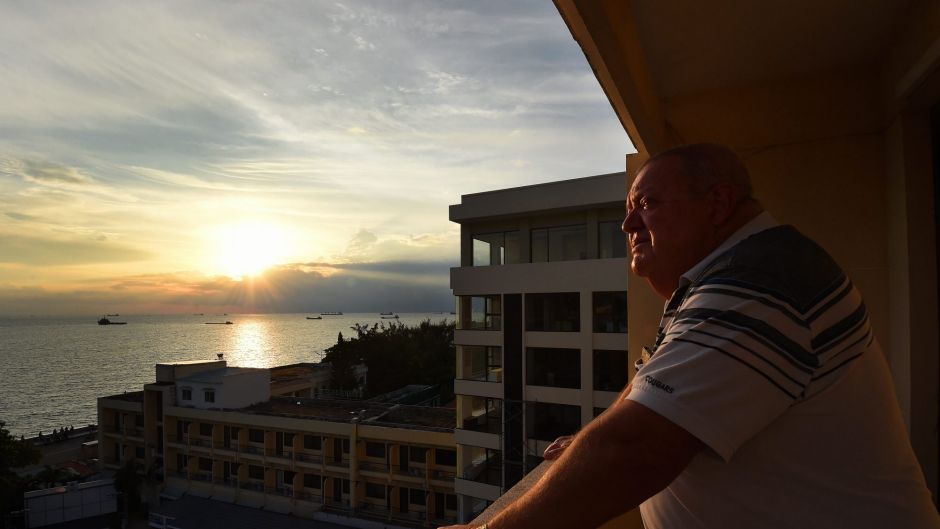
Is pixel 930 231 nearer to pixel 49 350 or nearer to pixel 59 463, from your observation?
pixel 59 463

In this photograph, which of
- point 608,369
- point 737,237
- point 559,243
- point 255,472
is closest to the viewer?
point 737,237

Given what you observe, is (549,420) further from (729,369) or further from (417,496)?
(729,369)

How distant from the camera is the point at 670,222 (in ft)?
2.90

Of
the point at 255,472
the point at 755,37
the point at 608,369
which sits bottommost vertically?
the point at 255,472

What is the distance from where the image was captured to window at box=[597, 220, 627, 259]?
13.7m

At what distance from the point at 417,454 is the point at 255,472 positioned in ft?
22.6

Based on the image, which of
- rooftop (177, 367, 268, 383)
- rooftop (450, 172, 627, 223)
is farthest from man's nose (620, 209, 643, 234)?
rooftop (177, 367, 268, 383)

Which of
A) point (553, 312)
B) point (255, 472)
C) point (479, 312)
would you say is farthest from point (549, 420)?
point (255, 472)

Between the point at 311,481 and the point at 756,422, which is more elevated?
the point at 756,422

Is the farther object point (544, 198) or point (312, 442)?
point (312, 442)

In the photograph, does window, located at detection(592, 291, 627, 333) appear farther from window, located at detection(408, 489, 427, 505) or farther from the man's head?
the man's head

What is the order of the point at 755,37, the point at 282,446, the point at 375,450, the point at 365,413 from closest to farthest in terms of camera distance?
the point at 755,37 < the point at 375,450 < the point at 365,413 < the point at 282,446

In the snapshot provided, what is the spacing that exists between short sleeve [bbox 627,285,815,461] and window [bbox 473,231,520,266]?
14.4 m

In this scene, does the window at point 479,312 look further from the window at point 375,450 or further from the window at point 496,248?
the window at point 375,450
